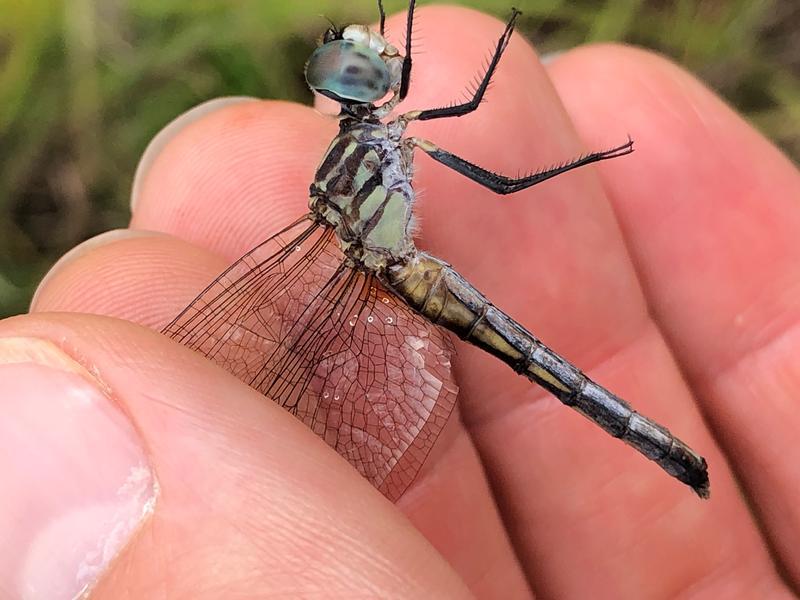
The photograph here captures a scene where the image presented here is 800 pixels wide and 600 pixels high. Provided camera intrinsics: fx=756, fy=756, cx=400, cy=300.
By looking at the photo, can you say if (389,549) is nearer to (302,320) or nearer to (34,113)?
(302,320)

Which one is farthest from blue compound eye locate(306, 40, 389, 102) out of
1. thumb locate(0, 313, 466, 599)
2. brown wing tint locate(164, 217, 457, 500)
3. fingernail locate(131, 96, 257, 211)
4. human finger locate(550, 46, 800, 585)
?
human finger locate(550, 46, 800, 585)

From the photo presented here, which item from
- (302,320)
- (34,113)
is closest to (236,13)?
(34,113)

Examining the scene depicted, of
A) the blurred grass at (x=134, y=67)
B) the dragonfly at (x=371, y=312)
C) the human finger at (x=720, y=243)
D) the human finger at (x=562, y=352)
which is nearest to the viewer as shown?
the dragonfly at (x=371, y=312)

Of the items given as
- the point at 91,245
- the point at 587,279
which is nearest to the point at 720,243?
the point at 587,279

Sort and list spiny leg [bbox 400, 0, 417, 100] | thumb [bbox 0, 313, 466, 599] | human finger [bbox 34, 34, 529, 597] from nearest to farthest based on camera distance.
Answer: thumb [bbox 0, 313, 466, 599], spiny leg [bbox 400, 0, 417, 100], human finger [bbox 34, 34, 529, 597]

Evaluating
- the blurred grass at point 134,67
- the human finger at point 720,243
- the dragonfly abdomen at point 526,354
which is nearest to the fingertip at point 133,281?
the dragonfly abdomen at point 526,354

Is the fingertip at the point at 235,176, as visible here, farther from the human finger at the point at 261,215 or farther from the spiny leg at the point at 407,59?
the spiny leg at the point at 407,59

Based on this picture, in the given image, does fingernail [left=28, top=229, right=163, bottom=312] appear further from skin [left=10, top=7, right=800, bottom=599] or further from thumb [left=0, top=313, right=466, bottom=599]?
thumb [left=0, top=313, right=466, bottom=599]
